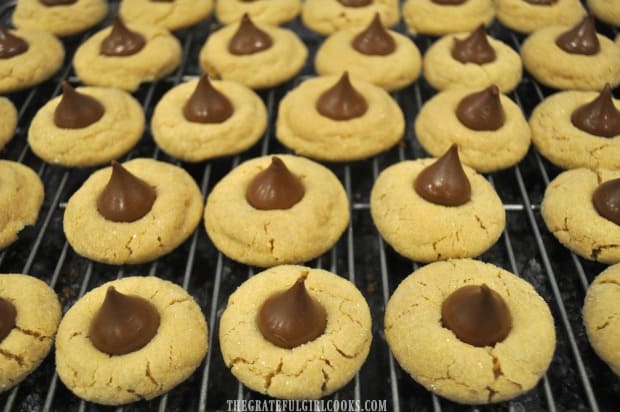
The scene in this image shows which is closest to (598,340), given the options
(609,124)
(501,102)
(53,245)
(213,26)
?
(609,124)

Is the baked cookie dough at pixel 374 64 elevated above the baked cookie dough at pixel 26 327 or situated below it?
above

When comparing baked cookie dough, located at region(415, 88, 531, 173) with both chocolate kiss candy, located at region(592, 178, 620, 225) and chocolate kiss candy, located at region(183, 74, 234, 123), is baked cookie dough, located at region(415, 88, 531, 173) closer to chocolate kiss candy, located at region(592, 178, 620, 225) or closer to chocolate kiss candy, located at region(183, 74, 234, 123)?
chocolate kiss candy, located at region(592, 178, 620, 225)

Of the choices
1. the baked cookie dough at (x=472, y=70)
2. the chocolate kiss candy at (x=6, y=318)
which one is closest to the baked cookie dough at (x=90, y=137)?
the chocolate kiss candy at (x=6, y=318)

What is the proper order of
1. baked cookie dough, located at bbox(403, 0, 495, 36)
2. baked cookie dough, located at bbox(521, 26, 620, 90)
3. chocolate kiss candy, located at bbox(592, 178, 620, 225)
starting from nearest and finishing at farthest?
chocolate kiss candy, located at bbox(592, 178, 620, 225)
baked cookie dough, located at bbox(521, 26, 620, 90)
baked cookie dough, located at bbox(403, 0, 495, 36)

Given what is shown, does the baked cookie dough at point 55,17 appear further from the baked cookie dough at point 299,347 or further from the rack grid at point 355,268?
the baked cookie dough at point 299,347

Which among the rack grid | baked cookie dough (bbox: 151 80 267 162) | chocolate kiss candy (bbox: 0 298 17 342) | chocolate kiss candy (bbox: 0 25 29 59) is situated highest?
chocolate kiss candy (bbox: 0 25 29 59)

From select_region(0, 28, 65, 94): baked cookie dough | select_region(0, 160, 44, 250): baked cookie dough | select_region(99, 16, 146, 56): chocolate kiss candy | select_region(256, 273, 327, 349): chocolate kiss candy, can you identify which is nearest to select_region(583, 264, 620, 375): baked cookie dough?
select_region(256, 273, 327, 349): chocolate kiss candy

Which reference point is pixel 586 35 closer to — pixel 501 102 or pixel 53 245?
pixel 501 102
